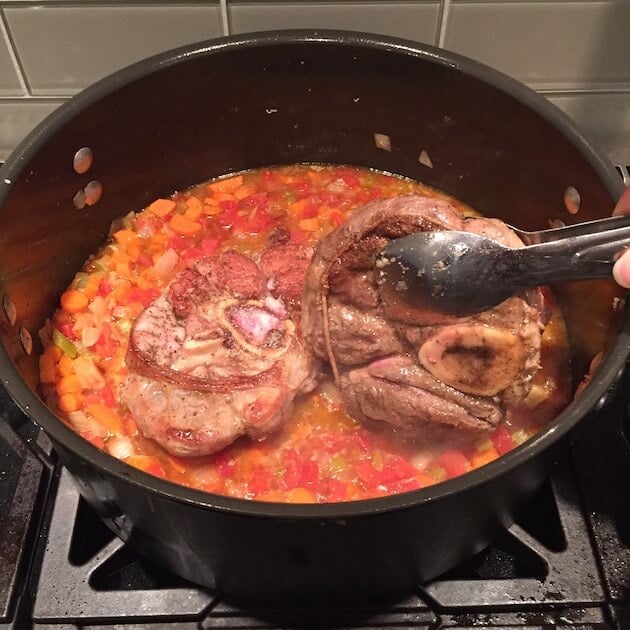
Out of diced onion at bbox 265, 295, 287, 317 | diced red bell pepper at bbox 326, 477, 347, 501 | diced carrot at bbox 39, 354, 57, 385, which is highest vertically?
diced onion at bbox 265, 295, 287, 317

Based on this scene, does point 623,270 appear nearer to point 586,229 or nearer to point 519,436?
point 586,229

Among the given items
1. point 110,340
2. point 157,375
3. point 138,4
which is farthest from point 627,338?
point 138,4

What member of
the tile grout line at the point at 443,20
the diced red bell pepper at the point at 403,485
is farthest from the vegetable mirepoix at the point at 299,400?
the tile grout line at the point at 443,20

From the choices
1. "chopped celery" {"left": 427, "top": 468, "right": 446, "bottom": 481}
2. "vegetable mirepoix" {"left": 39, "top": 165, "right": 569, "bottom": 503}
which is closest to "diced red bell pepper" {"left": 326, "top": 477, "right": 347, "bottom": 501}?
"vegetable mirepoix" {"left": 39, "top": 165, "right": 569, "bottom": 503}

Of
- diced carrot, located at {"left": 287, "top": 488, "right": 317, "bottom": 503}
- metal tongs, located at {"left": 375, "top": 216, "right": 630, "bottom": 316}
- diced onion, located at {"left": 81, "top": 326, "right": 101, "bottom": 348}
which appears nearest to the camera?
metal tongs, located at {"left": 375, "top": 216, "right": 630, "bottom": 316}

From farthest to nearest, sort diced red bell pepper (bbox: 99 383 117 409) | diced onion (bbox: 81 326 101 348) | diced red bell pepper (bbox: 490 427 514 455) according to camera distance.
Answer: diced onion (bbox: 81 326 101 348)
diced red bell pepper (bbox: 99 383 117 409)
diced red bell pepper (bbox: 490 427 514 455)

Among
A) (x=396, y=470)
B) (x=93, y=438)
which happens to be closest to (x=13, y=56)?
(x=93, y=438)

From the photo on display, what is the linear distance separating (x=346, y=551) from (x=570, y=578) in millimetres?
592

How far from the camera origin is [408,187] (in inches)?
99.9

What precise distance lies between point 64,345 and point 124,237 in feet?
1.48

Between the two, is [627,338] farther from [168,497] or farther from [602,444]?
[168,497]

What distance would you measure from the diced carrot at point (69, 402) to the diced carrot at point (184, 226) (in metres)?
0.67

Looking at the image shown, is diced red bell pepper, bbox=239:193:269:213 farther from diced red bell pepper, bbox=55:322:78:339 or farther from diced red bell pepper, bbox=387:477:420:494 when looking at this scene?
diced red bell pepper, bbox=387:477:420:494

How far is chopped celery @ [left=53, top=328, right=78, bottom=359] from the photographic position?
2082 millimetres
